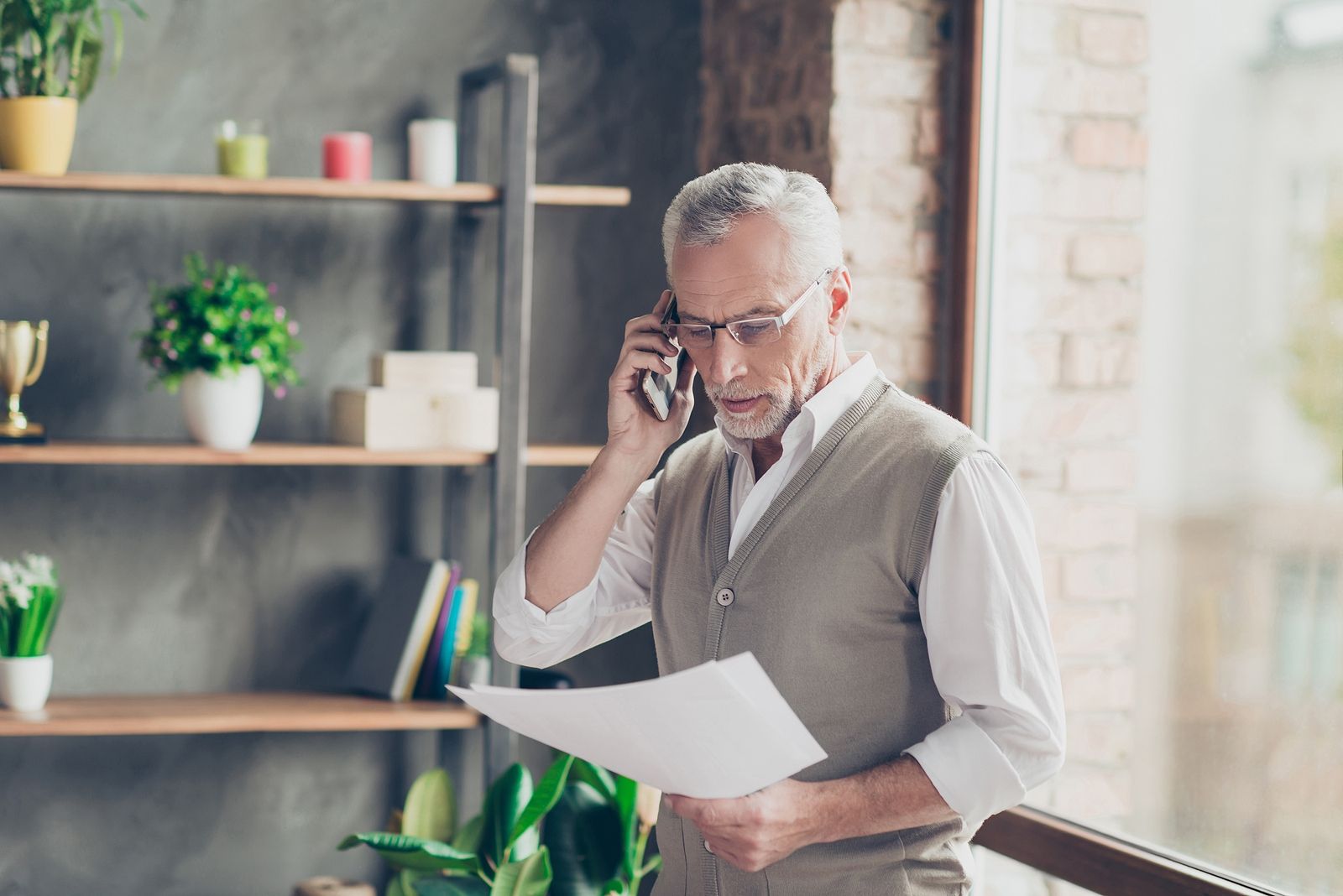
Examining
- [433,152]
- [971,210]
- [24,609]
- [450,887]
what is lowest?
[450,887]

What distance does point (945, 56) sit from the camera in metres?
2.59

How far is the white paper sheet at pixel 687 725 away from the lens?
1.16 m

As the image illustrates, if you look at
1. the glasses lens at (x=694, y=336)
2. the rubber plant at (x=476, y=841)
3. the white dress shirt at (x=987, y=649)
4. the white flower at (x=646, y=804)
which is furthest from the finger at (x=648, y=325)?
the white flower at (x=646, y=804)

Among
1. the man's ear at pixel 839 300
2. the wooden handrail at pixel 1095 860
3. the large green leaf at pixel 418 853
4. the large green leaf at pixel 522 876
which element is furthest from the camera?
the large green leaf at pixel 418 853

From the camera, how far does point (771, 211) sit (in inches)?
58.2

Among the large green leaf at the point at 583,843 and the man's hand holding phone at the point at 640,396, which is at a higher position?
the man's hand holding phone at the point at 640,396

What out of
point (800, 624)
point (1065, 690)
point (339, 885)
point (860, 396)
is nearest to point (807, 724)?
point (800, 624)

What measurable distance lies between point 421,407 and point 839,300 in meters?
1.29

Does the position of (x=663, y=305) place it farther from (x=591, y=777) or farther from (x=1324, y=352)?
(x=591, y=777)

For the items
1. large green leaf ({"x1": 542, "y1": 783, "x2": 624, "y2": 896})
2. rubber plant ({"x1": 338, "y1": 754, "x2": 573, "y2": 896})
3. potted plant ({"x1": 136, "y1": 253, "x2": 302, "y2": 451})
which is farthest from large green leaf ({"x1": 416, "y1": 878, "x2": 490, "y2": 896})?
potted plant ({"x1": 136, "y1": 253, "x2": 302, "y2": 451})

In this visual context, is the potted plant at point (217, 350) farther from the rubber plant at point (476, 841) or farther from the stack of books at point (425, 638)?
the rubber plant at point (476, 841)

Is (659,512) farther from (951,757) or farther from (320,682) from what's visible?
(320,682)

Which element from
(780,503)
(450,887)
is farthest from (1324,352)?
(450,887)

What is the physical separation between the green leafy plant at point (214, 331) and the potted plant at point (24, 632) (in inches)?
16.3
